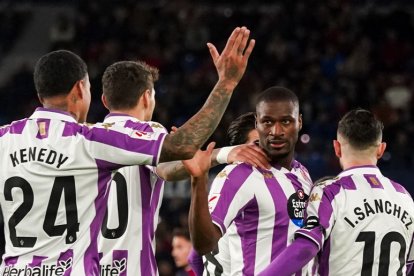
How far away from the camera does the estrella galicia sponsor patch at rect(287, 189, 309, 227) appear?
530 cm

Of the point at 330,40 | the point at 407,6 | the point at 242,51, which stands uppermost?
the point at 407,6

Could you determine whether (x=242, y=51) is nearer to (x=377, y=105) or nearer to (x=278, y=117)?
(x=278, y=117)

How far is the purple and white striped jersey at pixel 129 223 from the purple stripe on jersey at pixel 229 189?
369mm

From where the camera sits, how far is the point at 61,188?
4348 millimetres

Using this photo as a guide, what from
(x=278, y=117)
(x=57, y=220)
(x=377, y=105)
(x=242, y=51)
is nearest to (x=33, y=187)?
(x=57, y=220)

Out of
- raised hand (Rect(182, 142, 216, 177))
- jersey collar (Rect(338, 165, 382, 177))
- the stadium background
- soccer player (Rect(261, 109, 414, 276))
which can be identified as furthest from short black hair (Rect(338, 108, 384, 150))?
the stadium background

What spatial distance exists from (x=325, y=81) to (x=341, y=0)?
9.20 ft

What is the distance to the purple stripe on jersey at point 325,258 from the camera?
4949 mm

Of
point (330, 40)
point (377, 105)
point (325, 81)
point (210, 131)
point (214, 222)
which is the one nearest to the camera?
point (210, 131)

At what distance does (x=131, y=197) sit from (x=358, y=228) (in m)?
1.29

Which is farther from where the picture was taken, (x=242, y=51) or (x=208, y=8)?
(x=208, y=8)

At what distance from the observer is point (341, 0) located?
1791 cm

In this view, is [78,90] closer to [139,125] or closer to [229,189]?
[139,125]

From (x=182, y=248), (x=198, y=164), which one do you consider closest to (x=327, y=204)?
(x=198, y=164)
